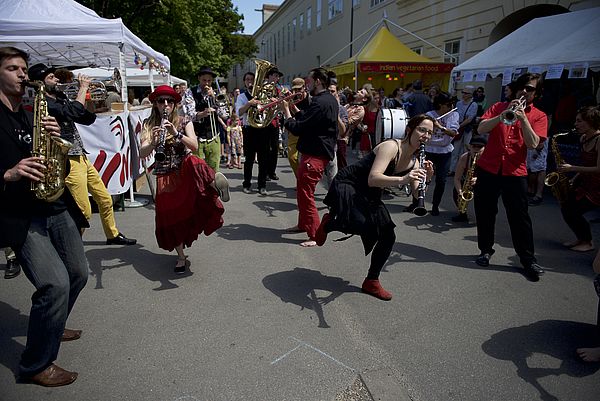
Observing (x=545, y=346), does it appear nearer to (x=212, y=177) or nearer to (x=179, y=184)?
(x=212, y=177)

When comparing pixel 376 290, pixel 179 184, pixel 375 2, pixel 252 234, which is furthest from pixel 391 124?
pixel 375 2

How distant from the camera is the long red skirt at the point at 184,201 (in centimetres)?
407

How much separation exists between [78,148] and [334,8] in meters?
29.3

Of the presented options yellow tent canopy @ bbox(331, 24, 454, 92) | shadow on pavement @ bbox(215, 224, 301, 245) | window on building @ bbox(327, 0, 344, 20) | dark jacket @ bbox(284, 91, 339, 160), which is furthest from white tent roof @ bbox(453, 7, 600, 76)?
window on building @ bbox(327, 0, 344, 20)

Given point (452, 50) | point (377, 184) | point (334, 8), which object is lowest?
point (377, 184)

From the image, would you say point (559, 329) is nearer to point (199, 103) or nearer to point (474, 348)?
point (474, 348)

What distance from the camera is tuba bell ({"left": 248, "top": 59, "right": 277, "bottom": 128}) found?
6414mm

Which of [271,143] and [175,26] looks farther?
[175,26]

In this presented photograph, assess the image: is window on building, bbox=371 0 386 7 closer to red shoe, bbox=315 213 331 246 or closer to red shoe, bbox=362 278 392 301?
red shoe, bbox=315 213 331 246

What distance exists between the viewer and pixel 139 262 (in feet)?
15.3

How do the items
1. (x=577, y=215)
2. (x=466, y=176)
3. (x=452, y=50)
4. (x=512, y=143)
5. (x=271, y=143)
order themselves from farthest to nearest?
(x=452, y=50)
(x=271, y=143)
(x=466, y=176)
(x=577, y=215)
(x=512, y=143)

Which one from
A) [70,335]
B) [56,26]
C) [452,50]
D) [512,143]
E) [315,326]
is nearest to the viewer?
[70,335]

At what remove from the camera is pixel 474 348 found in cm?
310

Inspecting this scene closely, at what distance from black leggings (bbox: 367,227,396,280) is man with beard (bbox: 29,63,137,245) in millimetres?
2447
